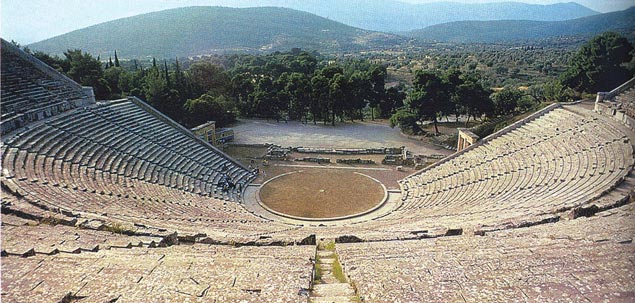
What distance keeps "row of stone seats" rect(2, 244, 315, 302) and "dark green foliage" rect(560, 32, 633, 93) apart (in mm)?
36592

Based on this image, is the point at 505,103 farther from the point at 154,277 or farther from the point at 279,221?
the point at 154,277

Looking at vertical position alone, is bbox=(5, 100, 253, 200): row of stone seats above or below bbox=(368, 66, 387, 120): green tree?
below

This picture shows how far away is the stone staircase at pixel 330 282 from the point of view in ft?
20.9

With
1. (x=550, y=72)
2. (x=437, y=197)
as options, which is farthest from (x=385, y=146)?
(x=550, y=72)

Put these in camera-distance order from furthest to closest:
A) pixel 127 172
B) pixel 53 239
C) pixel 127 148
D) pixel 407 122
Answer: pixel 407 122, pixel 127 148, pixel 127 172, pixel 53 239

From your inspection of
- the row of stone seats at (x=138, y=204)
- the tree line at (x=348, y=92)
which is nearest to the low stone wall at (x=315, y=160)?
the row of stone seats at (x=138, y=204)

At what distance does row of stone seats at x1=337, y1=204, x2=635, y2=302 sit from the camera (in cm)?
590

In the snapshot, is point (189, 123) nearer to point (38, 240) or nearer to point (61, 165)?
point (61, 165)

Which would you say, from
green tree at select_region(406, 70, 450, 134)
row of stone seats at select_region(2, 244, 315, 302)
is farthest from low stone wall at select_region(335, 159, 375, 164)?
row of stone seats at select_region(2, 244, 315, 302)

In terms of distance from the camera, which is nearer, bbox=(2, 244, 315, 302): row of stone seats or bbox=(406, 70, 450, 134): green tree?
bbox=(2, 244, 315, 302): row of stone seats

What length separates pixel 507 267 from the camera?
6.97 meters

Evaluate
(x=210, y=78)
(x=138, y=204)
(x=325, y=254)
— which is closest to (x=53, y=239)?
(x=138, y=204)

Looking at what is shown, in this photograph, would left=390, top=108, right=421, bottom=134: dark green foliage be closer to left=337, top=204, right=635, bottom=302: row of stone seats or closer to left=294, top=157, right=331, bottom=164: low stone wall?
left=294, top=157, right=331, bottom=164: low stone wall

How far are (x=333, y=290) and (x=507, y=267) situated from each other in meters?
3.34
